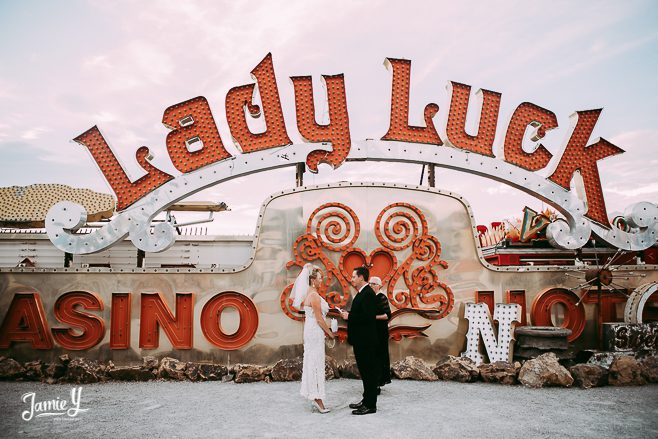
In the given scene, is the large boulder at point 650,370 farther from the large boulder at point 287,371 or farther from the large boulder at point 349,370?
the large boulder at point 287,371

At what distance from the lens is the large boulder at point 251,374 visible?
8.32m

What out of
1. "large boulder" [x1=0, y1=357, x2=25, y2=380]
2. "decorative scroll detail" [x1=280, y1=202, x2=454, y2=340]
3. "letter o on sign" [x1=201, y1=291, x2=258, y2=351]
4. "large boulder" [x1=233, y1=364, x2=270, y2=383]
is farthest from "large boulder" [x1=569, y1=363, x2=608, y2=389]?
"large boulder" [x1=0, y1=357, x2=25, y2=380]

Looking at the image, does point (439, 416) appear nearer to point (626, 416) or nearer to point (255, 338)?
point (626, 416)

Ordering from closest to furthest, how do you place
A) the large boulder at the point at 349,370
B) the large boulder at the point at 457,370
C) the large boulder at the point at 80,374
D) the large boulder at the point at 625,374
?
the large boulder at the point at 625,374 → the large boulder at the point at 457,370 → the large boulder at the point at 80,374 → the large boulder at the point at 349,370

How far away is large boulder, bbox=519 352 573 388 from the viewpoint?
7.66 metres

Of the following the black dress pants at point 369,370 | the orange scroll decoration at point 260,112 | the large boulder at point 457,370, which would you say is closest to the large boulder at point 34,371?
the orange scroll decoration at point 260,112

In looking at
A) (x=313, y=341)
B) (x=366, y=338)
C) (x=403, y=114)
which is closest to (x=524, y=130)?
(x=403, y=114)

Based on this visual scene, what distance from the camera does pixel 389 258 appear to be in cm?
930

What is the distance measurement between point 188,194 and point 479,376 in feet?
20.9

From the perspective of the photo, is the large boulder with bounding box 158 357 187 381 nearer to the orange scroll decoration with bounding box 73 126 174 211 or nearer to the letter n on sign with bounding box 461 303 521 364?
the orange scroll decoration with bounding box 73 126 174 211

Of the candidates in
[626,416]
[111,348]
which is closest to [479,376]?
[626,416]

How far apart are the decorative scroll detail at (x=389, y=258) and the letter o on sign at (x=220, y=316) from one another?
66 cm

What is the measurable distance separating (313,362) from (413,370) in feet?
9.60

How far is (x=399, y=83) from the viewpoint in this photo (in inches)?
394
